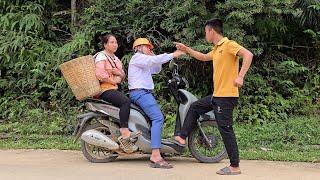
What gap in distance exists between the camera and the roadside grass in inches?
294

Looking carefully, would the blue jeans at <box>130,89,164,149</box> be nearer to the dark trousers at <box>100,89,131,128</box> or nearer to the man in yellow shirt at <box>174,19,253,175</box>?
the dark trousers at <box>100,89,131,128</box>

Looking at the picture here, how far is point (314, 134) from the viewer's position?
8.73 meters

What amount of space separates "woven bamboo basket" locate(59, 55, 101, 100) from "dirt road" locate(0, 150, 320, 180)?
992 mm

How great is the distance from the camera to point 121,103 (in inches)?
268

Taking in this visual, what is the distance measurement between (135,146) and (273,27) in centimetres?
471

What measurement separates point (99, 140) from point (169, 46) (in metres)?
3.67

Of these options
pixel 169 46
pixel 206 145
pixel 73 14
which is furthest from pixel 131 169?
pixel 73 14

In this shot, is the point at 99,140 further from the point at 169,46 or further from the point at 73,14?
the point at 73,14

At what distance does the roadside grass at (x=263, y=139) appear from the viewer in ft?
24.5

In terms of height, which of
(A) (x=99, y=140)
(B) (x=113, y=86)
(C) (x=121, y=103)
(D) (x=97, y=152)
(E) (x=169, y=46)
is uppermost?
(E) (x=169, y=46)

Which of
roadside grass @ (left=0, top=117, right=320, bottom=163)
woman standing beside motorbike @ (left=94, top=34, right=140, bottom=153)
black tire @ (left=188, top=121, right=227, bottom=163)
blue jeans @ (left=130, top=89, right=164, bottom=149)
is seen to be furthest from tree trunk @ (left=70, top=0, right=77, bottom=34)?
black tire @ (left=188, top=121, right=227, bottom=163)

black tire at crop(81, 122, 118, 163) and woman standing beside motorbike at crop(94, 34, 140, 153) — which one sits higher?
woman standing beside motorbike at crop(94, 34, 140, 153)

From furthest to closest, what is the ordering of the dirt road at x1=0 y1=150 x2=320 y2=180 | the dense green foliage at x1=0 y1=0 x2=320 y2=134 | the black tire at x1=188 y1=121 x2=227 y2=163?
1. the dense green foliage at x1=0 y1=0 x2=320 y2=134
2. the black tire at x1=188 y1=121 x2=227 y2=163
3. the dirt road at x1=0 y1=150 x2=320 y2=180

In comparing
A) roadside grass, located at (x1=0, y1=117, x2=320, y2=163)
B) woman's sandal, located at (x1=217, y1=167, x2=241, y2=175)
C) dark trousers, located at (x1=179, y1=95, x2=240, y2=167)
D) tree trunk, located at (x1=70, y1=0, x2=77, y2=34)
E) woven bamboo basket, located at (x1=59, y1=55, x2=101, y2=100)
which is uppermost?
tree trunk, located at (x1=70, y1=0, x2=77, y2=34)
